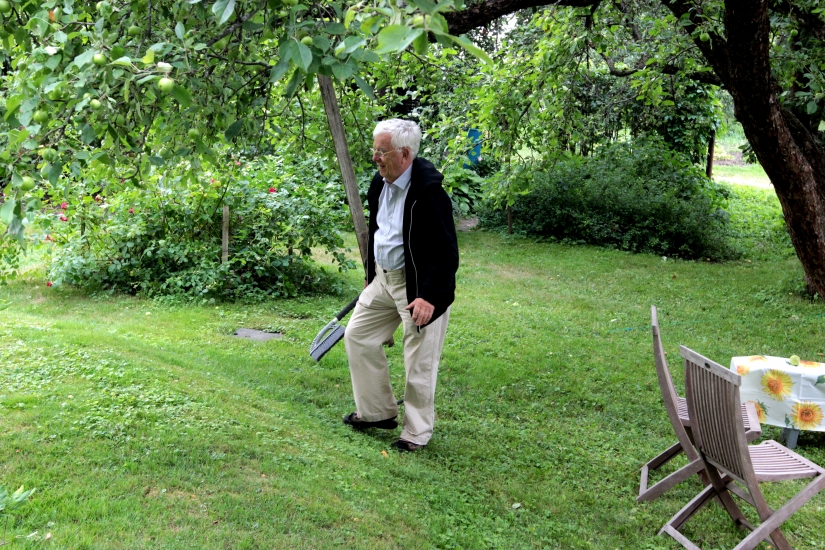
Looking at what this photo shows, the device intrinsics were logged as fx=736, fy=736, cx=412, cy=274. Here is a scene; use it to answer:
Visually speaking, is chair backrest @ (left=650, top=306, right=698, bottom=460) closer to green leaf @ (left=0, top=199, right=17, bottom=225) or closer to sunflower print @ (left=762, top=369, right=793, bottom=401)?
sunflower print @ (left=762, top=369, right=793, bottom=401)

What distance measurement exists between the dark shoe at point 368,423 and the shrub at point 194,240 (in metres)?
4.02

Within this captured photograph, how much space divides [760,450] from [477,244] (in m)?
9.76

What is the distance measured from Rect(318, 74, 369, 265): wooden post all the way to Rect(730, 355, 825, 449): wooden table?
2.83 meters

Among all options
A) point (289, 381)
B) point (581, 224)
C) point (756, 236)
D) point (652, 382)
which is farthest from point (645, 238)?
point (289, 381)

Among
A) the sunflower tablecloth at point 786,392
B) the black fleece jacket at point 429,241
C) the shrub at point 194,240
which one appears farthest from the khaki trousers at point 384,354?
the shrub at point 194,240

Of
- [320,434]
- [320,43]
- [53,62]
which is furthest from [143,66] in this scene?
[320,434]

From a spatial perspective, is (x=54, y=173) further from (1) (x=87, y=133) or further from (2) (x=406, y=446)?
(2) (x=406, y=446)

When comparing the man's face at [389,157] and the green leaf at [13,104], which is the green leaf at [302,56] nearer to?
the green leaf at [13,104]

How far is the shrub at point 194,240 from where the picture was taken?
28.6 ft

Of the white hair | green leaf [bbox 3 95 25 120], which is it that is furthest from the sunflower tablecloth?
green leaf [bbox 3 95 25 120]

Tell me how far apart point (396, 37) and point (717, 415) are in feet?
8.82

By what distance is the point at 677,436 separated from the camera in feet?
13.3

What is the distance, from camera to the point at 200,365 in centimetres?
597

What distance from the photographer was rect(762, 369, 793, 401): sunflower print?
5.00 m
